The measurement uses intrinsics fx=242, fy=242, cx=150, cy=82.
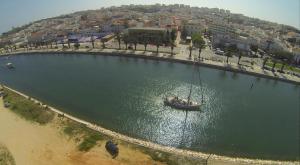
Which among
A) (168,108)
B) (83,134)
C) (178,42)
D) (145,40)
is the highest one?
→ (145,40)

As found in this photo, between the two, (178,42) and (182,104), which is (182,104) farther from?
(178,42)

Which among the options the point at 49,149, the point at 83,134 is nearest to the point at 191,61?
the point at 83,134

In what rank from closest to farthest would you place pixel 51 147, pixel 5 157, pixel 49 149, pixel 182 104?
pixel 5 157 < pixel 49 149 < pixel 51 147 < pixel 182 104

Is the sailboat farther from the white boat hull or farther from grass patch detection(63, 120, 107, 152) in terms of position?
grass patch detection(63, 120, 107, 152)

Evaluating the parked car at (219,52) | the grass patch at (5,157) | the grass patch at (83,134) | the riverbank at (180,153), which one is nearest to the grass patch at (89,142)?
the grass patch at (83,134)

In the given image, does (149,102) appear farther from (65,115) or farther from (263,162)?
(263,162)

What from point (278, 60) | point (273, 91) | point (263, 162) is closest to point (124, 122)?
point (263, 162)
